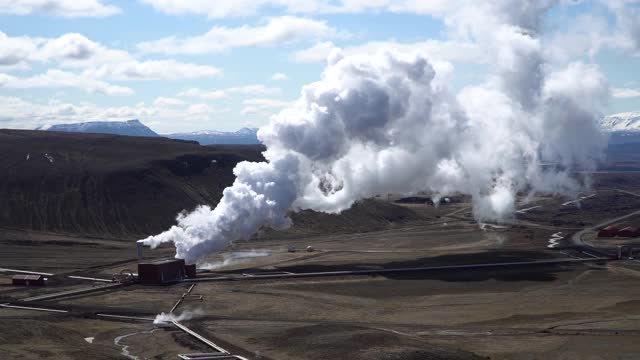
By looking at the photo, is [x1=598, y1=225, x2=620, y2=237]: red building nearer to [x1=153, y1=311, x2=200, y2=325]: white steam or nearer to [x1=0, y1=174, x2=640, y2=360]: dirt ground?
[x1=0, y1=174, x2=640, y2=360]: dirt ground

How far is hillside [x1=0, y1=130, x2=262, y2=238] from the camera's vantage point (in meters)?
158

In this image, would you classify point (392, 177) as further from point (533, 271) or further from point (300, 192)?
point (533, 271)

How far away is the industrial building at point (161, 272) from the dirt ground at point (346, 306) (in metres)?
3.10

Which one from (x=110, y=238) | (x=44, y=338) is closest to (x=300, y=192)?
(x=110, y=238)

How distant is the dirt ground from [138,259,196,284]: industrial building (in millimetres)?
3097

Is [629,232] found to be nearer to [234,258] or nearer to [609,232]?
[609,232]

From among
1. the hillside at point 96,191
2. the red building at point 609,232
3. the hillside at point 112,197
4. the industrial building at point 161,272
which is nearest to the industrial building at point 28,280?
the industrial building at point 161,272

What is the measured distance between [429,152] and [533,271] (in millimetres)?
37116

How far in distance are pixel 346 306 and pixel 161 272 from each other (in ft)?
84.4

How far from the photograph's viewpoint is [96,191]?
6752 inches

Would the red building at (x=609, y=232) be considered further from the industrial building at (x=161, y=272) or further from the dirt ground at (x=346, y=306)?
the industrial building at (x=161, y=272)

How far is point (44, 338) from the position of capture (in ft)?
211

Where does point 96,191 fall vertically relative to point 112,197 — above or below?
above

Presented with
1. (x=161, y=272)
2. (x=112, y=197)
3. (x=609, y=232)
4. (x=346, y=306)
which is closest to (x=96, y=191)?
(x=112, y=197)
